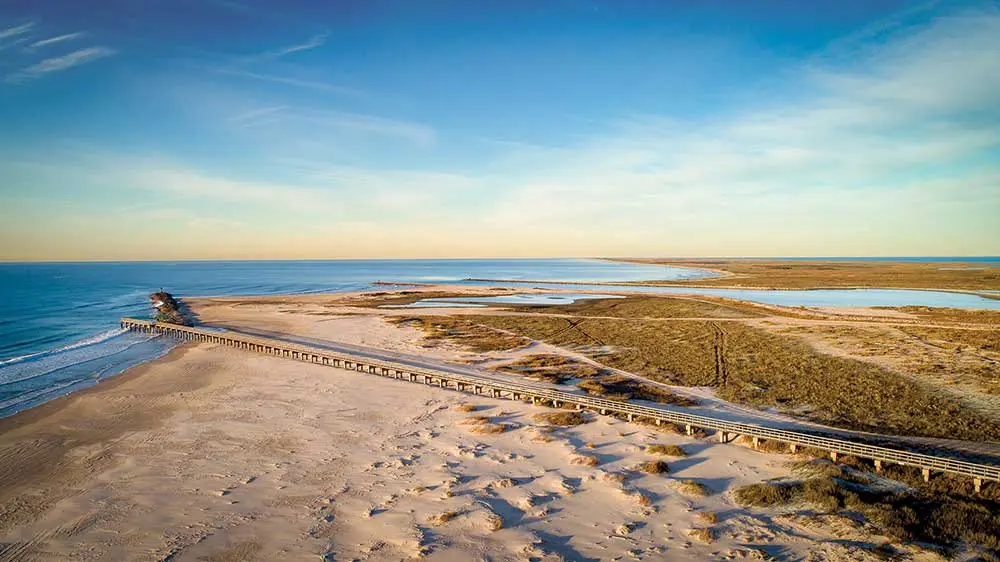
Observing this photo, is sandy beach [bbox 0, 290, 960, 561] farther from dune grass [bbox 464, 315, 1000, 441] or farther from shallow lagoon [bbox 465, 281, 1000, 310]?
shallow lagoon [bbox 465, 281, 1000, 310]

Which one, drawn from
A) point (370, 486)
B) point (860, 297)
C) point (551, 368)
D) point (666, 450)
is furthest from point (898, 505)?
point (860, 297)

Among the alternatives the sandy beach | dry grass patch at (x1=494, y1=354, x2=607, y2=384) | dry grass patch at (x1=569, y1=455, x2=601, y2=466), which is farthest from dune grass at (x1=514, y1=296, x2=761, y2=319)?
dry grass patch at (x1=569, y1=455, x2=601, y2=466)

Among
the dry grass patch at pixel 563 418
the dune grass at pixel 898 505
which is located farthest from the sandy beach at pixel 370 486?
the dune grass at pixel 898 505

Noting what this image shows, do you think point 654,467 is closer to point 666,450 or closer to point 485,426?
point 666,450

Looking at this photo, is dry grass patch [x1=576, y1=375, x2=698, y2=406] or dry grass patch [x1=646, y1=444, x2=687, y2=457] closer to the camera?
dry grass patch [x1=646, y1=444, x2=687, y2=457]

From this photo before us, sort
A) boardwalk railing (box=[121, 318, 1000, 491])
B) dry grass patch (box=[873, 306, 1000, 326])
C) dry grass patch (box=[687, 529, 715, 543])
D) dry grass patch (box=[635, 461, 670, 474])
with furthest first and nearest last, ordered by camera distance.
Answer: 1. dry grass patch (box=[873, 306, 1000, 326])
2. dry grass patch (box=[635, 461, 670, 474])
3. boardwalk railing (box=[121, 318, 1000, 491])
4. dry grass patch (box=[687, 529, 715, 543])

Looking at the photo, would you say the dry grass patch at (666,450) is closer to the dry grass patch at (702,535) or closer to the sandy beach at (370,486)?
the sandy beach at (370,486)

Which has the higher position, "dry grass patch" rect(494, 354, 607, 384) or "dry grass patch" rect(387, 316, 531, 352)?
"dry grass patch" rect(387, 316, 531, 352)
